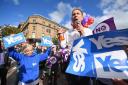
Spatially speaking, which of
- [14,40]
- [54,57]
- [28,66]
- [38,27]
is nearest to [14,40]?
[14,40]

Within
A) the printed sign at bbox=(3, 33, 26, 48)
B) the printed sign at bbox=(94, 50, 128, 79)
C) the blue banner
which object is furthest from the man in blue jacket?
the printed sign at bbox=(94, 50, 128, 79)

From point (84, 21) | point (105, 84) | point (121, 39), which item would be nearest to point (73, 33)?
point (84, 21)

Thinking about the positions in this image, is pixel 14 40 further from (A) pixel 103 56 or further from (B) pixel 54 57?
(A) pixel 103 56

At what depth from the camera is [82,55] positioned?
14.1 feet

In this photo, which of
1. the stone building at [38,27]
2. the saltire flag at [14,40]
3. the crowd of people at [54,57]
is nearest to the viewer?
the crowd of people at [54,57]

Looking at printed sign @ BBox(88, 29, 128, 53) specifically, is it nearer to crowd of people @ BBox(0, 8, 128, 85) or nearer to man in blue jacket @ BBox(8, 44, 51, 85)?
crowd of people @ BBox(0, 8, 128, 85)

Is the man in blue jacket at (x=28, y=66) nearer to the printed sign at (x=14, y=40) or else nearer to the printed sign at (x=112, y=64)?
the printed sign at (x=14, y=40)

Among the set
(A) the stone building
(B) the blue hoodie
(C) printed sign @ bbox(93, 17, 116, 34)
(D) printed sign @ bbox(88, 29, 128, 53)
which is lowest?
(B) the blue hoodie

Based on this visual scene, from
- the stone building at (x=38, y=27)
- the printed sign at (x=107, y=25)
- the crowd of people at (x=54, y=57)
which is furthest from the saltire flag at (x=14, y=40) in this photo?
the stone building at (x=38, y=27)

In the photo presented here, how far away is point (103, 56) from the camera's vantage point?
155 inches

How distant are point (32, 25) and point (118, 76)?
81.8m

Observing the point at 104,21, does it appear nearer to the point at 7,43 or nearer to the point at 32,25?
the point at 7,43

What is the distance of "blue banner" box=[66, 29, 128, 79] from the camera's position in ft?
12.1

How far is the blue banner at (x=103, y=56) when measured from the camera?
3684 millimetres
